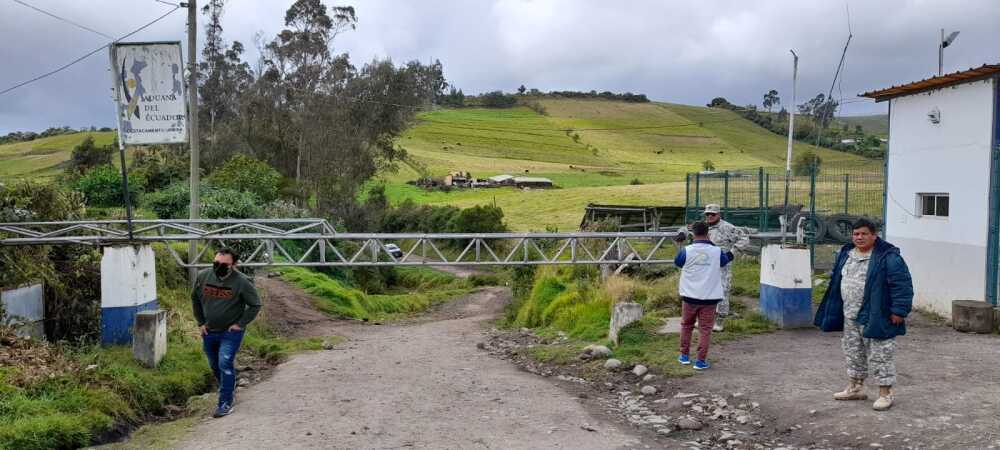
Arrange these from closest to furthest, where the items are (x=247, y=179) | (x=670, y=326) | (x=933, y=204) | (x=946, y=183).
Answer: (x=670, y=326), (x=946, y=183), (x=933, y=204), (x=247, y=179)

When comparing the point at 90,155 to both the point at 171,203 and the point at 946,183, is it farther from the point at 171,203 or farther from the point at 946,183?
the point at 946,183

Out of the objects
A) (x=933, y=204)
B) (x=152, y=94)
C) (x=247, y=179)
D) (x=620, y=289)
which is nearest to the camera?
(x=152, y=94)

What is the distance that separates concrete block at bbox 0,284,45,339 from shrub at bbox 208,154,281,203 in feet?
76.7

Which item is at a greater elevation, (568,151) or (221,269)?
(568,151)

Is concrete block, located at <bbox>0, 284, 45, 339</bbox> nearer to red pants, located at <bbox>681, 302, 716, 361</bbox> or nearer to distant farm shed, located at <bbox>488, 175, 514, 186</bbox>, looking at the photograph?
red pants, located at <bbox>681, 302, 716, 361</bbox>

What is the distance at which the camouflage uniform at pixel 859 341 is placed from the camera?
282 inches

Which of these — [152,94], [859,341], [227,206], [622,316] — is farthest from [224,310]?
[227,206]

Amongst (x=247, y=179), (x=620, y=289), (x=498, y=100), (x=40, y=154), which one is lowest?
(x=620, y=289)

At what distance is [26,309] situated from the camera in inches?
453

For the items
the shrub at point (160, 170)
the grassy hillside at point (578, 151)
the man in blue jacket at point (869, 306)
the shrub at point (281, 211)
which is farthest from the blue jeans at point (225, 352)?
the grassy hillside at point (578, 151)

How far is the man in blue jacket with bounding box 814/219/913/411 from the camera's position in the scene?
6.93 m

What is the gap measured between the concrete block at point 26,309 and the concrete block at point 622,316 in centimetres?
836

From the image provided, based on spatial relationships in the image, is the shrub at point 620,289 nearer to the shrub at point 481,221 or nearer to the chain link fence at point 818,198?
the chain link fence at point 818,198

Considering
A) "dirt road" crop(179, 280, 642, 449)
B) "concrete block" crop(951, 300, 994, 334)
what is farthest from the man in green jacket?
"concrete block" crop(951, 300, 994, 334)
